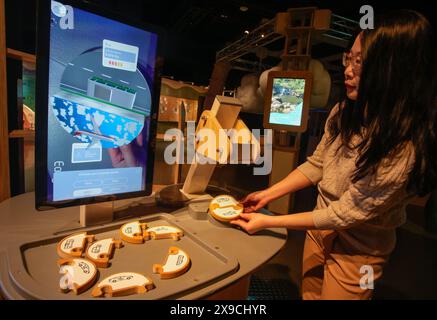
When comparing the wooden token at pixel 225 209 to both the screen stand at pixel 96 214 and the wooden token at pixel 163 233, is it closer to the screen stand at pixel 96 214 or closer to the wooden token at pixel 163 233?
the wooden token at pixel 163 233

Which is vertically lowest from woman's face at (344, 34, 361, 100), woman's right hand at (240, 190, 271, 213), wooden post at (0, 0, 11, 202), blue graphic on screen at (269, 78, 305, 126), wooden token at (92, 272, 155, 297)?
wooden token at (92, 272, 155, 297)

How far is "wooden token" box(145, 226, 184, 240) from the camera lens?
Answer: 66cm

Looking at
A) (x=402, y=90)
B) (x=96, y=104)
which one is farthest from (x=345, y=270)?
(x=96, y=104)

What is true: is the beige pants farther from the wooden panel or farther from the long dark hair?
the wooden panel

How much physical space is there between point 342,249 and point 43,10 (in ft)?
3.43

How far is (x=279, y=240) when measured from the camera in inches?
29.6

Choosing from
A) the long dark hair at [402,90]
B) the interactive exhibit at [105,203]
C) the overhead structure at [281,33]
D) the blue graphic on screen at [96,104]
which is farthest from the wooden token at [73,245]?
the overhead structure at [281,33]

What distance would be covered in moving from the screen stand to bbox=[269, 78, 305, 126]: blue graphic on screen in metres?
2.54

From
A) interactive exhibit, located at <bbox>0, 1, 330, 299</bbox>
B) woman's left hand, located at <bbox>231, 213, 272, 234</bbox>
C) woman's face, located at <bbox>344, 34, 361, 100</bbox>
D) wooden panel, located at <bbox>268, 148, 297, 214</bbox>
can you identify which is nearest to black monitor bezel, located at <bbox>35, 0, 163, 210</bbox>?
interactive exhibit, located at <bbox>0, 1, 330, 299</bbox>

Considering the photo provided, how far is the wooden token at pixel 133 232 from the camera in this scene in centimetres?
63

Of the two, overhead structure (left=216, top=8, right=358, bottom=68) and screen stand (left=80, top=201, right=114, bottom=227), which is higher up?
overhead structure (left=216, top=8, right=358, bottom=68)

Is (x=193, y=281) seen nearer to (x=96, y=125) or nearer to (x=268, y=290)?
(x=96, y=125)

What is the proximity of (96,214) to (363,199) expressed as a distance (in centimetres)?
74
